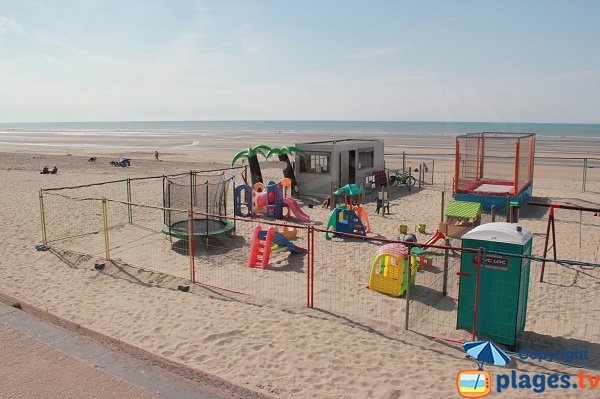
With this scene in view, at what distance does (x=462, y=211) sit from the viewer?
1512cm

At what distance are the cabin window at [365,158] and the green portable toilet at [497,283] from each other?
16.5 m

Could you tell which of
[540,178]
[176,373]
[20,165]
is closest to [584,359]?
[176,373]

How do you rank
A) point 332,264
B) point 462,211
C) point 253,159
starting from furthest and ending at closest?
1. point 253,159
2. point 462,211
3. point 332,264

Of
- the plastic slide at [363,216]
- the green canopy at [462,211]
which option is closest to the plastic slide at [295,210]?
the plastic slide at [363,216]

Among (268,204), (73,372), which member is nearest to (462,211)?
(268,204)

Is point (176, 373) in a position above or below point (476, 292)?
below

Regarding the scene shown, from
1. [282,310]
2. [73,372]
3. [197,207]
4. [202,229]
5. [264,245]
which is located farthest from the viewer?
[197,207]

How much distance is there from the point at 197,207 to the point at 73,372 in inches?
369

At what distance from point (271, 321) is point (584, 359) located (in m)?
4.77

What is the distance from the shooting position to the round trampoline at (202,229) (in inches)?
531

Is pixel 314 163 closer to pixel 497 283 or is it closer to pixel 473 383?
pixel 497 283

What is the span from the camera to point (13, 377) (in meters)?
6.16

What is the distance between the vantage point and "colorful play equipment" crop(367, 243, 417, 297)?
10039mm

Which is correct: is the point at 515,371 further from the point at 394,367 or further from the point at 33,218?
the point at 33,218
